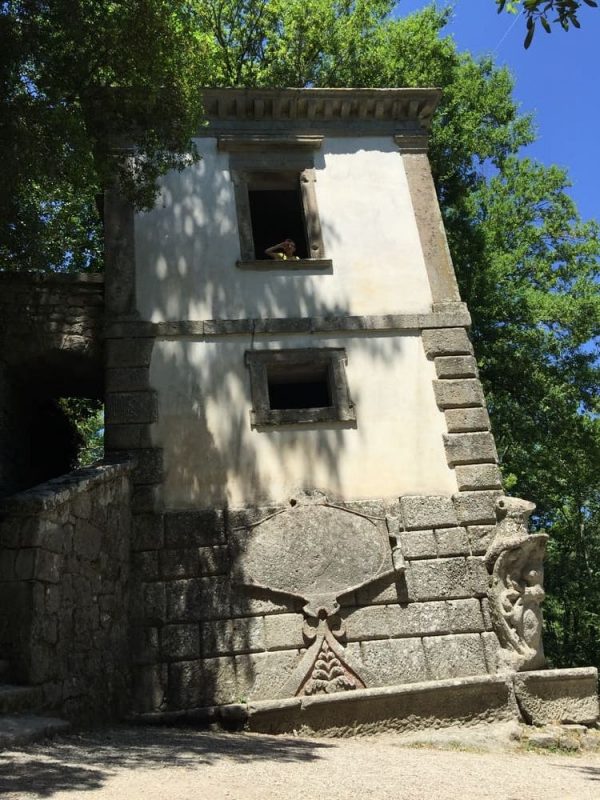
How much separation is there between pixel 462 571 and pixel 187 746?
11.6 ft

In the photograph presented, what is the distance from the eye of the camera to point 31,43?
707 cm

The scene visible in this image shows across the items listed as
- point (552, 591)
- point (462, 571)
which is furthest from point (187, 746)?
point (552, 591)

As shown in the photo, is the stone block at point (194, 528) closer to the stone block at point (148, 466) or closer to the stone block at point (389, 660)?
the stone block at point (148, 466)

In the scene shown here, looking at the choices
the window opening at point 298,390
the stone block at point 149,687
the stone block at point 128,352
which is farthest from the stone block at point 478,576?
the stone block at point 128,352

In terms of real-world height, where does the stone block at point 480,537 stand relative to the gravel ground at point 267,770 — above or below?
above

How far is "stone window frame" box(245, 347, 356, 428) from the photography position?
25.6 feet

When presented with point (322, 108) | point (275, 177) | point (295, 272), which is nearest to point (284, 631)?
point (295, 272)

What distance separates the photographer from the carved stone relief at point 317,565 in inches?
261

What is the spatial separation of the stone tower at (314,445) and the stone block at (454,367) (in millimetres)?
41

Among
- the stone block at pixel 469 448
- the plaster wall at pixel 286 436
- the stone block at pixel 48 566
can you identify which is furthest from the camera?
the stone block at pixel 469 448

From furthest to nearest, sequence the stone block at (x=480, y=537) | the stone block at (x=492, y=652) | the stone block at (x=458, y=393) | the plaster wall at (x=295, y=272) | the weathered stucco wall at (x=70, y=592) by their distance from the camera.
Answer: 1. the plaster wall at (x=295, y=272)
2. the stone block at (x=458, y=393)
3. the stone block at (x=480, y=537)
4. the stone block at (x=492, y=652)
5. the weathered stucco wall at (x=70, y=592)

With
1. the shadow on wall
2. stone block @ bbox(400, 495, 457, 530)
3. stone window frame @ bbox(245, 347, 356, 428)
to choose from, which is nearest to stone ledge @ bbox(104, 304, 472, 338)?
stone window frame @ bbox(245, 347, 356, 428)

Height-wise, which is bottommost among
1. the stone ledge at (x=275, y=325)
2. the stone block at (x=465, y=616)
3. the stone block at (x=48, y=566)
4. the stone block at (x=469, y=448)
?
the stone block at (x=465, y=616)

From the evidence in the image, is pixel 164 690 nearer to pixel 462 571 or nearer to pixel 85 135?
pixel 462 571
